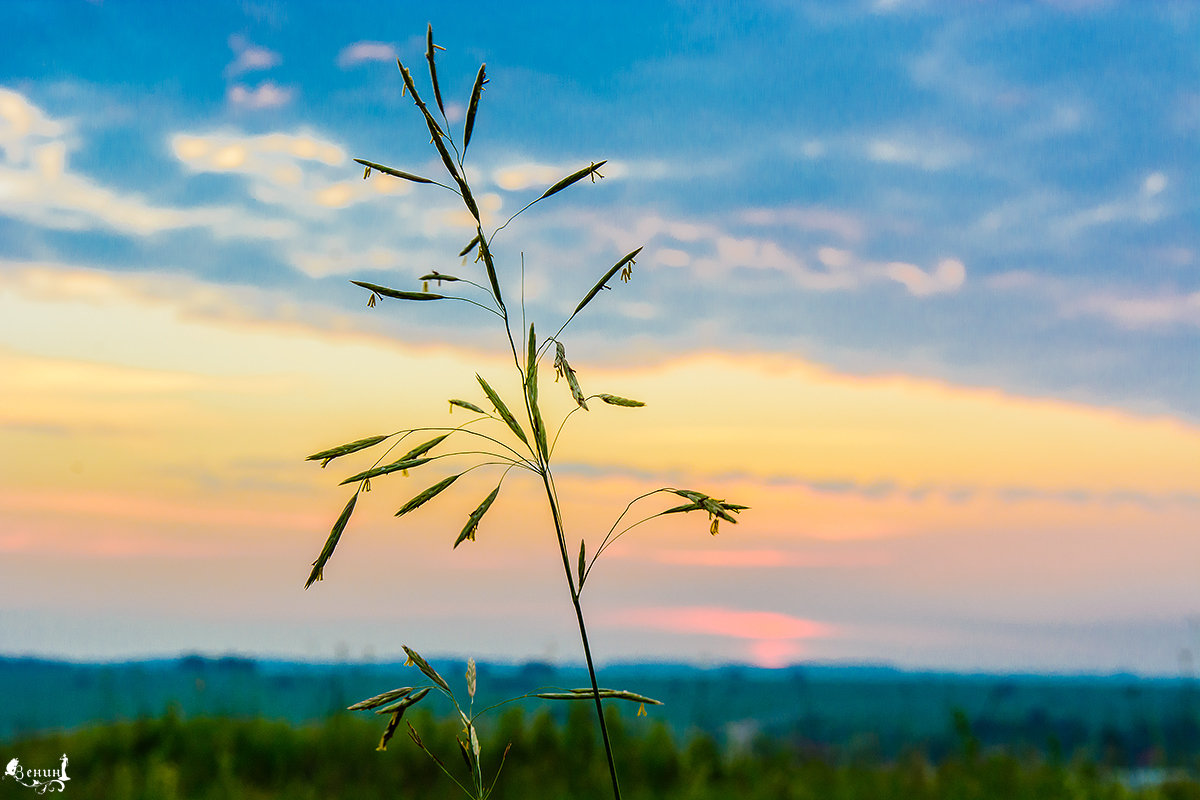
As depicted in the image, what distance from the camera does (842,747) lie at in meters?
6.97

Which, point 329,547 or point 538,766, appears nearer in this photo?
point 329,547

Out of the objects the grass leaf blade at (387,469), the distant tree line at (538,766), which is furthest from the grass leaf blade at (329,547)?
the distant tree line at (538,766)

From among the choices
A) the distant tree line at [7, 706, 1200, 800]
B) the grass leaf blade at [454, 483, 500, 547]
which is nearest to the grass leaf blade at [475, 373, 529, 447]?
the grass leaf blade at [454, 483, 500, 547]

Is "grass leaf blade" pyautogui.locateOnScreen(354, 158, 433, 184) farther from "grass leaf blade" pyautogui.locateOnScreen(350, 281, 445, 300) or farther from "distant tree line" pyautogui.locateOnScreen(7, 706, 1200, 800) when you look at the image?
"distant tree line" pyautogui.locateOnScreen(7, 706, 1200, 800)

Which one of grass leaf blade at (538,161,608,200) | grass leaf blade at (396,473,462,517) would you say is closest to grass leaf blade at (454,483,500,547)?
grass leaf blade at (396,473,462,517)

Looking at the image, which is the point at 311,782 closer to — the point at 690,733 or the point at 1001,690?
the point at 690,733

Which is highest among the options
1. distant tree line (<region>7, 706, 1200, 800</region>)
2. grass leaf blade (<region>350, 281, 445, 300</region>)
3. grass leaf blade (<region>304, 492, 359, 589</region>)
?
grass leaf blade (<region>350, 281, 445, 300</region>)

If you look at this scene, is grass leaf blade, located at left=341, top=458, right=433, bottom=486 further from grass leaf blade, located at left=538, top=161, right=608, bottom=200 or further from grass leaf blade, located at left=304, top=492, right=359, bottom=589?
grass leaf blade, located at left=538, top=161, right=608, bottom=200

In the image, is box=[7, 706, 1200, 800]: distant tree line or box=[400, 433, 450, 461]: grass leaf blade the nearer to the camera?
box=[400, 433, 450, 461]: grass leaf blade

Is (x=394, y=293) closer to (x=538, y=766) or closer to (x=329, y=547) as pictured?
(x=329, y=547)

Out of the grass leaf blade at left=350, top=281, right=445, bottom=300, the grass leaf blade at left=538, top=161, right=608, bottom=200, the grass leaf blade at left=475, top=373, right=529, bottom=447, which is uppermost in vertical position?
the grass leaf blade at left=538, top=161, right=608, bottom=200

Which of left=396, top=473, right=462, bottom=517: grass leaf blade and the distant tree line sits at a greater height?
left=396, top=473, right=462, bottom=517: grass leaf blade

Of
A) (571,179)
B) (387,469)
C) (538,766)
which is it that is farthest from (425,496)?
(538,766)

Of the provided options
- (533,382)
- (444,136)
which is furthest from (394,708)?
(444,136)
